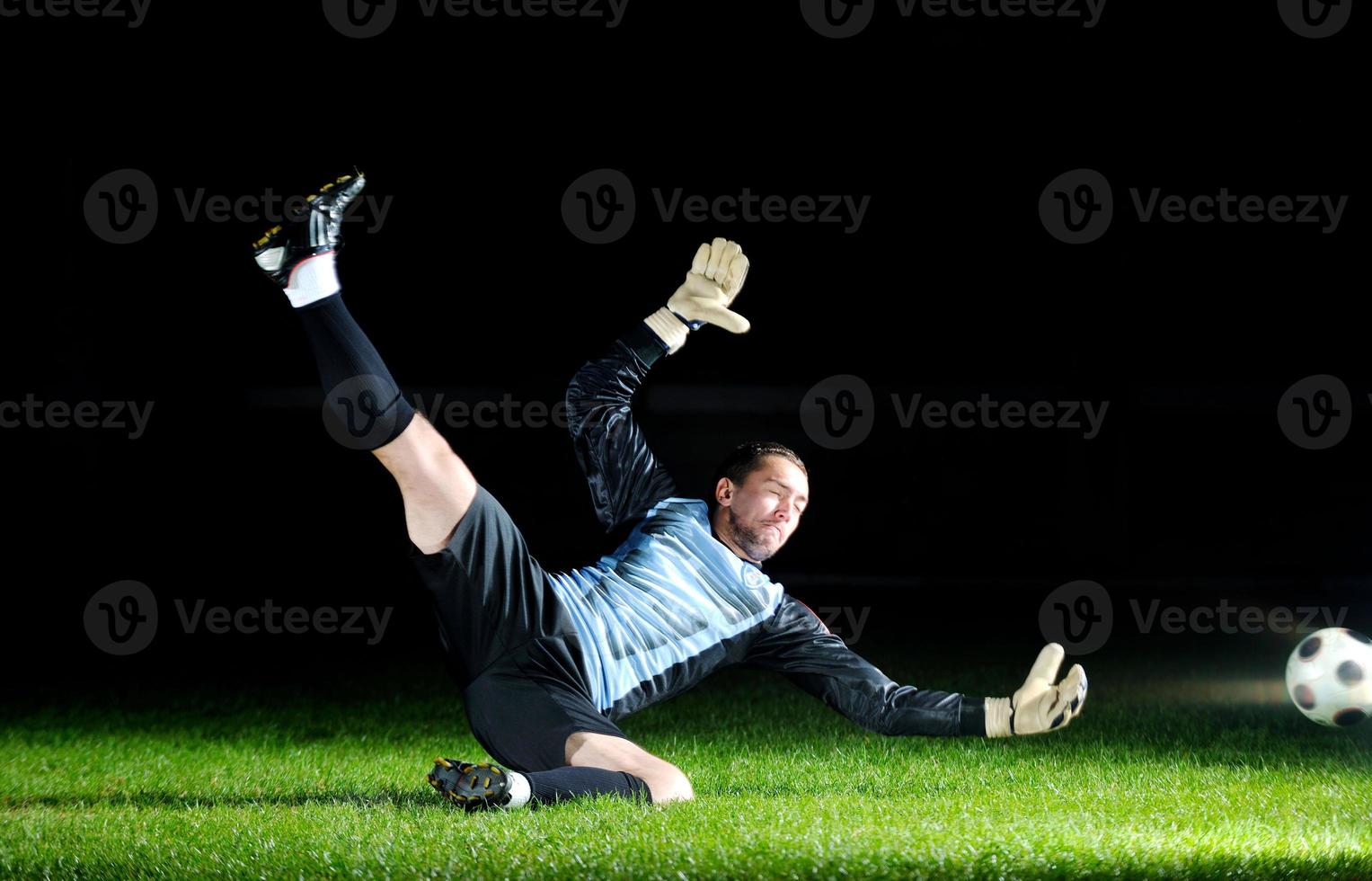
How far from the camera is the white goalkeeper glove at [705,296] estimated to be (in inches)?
181

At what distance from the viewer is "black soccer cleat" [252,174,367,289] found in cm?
378

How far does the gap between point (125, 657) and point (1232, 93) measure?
10.8m

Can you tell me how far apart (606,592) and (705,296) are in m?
1.13

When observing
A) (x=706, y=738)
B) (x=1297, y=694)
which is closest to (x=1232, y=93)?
(x=1297, y=694)

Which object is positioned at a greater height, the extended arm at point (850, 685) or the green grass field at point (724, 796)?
the extended arm at point (850, 685)

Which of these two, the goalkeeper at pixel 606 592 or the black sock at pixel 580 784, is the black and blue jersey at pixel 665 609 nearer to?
the goalkeeper at pixel 606 592

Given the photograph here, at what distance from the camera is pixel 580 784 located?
3.69 m

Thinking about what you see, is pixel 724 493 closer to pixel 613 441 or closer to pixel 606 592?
pixel 613 441

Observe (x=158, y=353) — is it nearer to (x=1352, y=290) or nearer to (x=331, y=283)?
(x=331, y=283)

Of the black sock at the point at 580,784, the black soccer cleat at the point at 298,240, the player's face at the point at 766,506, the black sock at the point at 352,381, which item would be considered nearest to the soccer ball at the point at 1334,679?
the player's face at the point at 766,506

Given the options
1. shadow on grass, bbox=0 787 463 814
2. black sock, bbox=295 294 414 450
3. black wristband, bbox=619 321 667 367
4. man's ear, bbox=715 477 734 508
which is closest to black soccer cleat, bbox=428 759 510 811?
shadow on grass, bbox=0 787 463 814

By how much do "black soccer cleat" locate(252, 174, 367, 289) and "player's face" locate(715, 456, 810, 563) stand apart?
1511 mm

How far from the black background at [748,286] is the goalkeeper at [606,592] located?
7.07 m

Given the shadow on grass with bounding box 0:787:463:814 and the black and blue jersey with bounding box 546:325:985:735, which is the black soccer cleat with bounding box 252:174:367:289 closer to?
the black and blue jersey with bounding box 546:325:985:735
